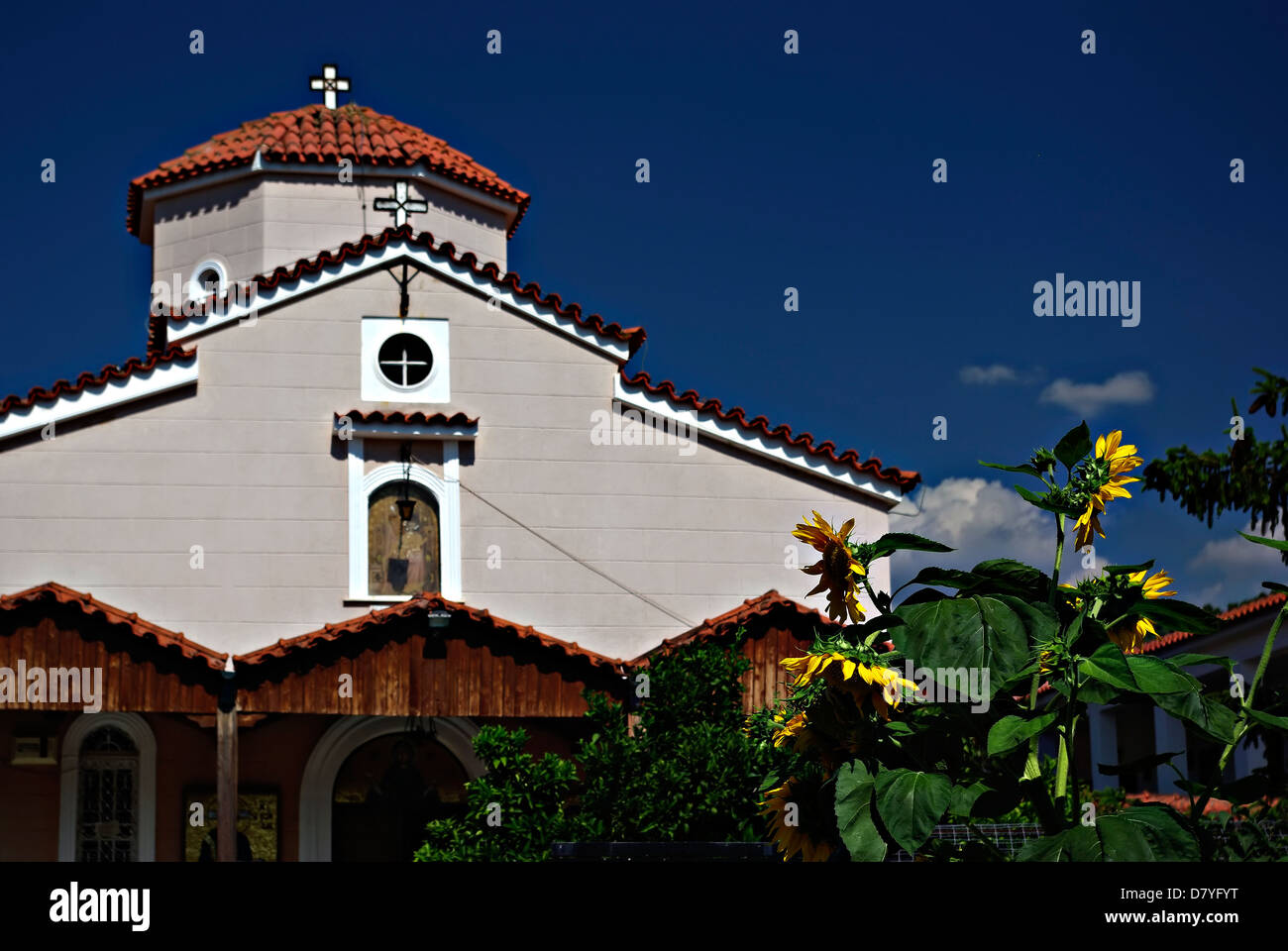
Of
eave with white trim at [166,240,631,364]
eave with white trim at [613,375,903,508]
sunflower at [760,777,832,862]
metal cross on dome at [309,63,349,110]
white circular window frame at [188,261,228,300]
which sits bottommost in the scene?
sunflower at [760,777,832,862]

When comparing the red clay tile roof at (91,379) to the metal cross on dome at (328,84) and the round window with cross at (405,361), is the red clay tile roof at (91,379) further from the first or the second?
the metal cross on dome at (328,84)

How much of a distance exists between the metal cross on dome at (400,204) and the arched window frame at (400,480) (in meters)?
2.91

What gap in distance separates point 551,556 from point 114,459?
510cm

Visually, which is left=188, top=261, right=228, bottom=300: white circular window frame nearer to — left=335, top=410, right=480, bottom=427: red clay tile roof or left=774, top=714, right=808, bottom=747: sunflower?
left=335, top=410, right=480, bottom=427: red clay tile roof

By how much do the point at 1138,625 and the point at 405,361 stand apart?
1448cm

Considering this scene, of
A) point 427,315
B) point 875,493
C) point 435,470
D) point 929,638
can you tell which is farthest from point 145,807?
point 929,638

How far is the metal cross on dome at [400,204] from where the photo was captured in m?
18.3

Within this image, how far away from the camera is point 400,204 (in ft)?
60.3

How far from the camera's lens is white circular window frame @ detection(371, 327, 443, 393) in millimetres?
17859

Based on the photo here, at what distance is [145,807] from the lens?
17.3 metres

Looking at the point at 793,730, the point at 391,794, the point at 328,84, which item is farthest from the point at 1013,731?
the point at 328,84

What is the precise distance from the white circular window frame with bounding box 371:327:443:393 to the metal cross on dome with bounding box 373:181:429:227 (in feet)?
4.60

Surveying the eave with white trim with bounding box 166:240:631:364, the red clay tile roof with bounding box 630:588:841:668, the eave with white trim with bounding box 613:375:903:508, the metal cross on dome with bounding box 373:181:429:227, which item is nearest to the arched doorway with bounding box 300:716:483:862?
the red clay tile roof with bounding box 630:588:841:668
